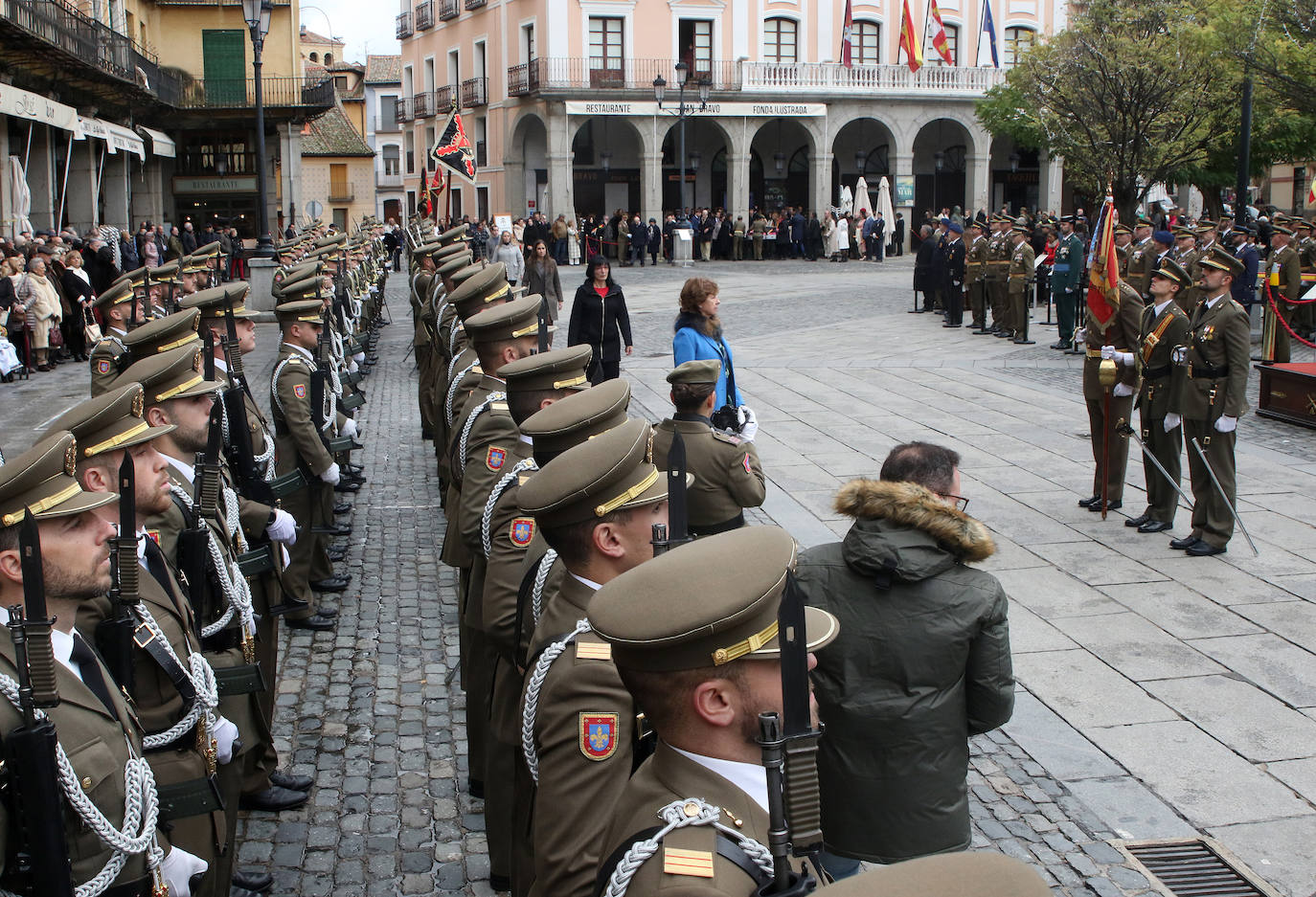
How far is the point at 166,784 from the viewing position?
3910mm

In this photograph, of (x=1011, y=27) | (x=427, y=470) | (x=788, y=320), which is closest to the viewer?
(x=427, y=470)

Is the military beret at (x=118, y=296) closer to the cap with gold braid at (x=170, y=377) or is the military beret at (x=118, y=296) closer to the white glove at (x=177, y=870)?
the cap with gold braid at (x=170, y=377)

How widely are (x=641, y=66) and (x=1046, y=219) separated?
1905 centimetres

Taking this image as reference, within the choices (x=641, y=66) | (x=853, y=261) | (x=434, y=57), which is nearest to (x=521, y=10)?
(x=641, y=66)

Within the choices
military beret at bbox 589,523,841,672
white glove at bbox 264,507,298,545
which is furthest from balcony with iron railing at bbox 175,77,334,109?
military beret at bbox 589,523,841,672

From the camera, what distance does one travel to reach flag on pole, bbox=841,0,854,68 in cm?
4431

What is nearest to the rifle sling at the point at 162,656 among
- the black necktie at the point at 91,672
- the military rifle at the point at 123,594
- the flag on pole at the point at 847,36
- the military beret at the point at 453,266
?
the military rifle at the point at 123,594

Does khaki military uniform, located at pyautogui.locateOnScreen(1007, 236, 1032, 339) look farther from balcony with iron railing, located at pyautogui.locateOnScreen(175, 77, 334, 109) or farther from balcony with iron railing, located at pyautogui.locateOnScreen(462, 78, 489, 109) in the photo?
balcony with iron railing, located at pyautogui.locateOnScreen(462, 78, 489, 109)

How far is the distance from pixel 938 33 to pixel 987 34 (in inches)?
66.7

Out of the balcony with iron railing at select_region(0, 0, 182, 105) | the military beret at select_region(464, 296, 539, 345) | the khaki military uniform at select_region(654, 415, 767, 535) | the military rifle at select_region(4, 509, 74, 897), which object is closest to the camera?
the military rifle at select_region(4, 509, 74, 897)

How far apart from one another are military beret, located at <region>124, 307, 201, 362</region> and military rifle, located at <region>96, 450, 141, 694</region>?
259 cm

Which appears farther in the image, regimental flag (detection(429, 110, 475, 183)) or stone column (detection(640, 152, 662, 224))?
stone column (detection(640, 152, 662, 224))

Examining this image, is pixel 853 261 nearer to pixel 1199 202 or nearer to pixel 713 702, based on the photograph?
pixel 1199 202

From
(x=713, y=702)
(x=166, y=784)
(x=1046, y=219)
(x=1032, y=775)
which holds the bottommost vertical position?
(x=1032, y=775)
